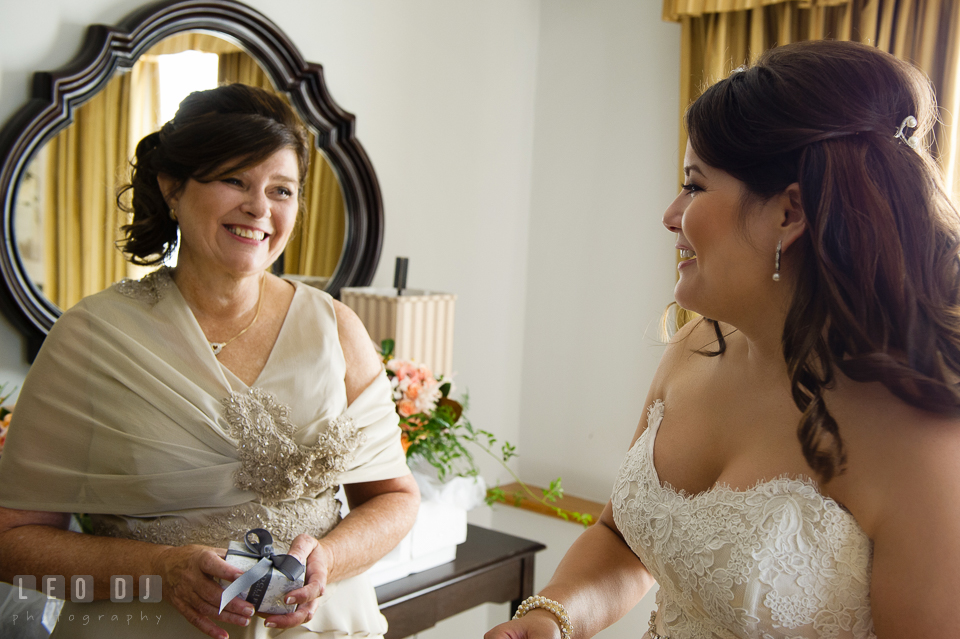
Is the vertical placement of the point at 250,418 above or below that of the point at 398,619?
above

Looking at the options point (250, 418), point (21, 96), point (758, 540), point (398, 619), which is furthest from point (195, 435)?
point (21, 96)

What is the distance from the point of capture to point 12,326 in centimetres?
193

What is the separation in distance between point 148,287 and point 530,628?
3.20ft

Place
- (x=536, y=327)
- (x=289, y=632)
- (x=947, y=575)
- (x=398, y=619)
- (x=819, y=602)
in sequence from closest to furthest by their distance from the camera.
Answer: (x=947, y=575) < (x=819, y=602) < (x=289, y=632) < (x=398, y=619) < (x=536, y=327)

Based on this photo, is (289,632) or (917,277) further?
(289,632)

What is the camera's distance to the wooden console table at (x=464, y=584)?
6.17 feet

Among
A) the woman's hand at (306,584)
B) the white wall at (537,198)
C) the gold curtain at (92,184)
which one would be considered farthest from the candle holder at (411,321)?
the woman's hand at (306,584)

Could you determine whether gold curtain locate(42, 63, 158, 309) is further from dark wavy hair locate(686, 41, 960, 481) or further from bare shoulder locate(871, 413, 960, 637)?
bare shoulder locate(871, 413, 960, 637)

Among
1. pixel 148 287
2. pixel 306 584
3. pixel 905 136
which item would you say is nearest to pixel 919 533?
pixel 905 136

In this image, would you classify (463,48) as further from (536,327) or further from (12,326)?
(12,326)

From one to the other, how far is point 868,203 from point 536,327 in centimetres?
269

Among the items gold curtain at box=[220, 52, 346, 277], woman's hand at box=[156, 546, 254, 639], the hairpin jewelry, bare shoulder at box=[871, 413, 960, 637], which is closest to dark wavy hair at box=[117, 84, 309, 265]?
A: woman's hand at box=[156, 546, 254, 639]

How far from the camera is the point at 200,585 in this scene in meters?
1.19

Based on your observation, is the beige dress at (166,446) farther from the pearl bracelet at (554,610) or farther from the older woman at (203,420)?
the pearl bracelet at (554,610)
